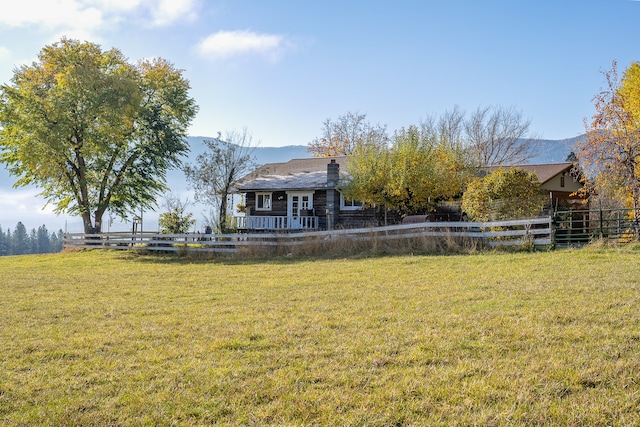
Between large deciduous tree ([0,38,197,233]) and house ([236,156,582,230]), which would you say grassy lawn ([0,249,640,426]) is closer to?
house ([236,156,582,230])

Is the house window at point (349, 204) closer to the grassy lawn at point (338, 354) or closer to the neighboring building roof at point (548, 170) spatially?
the neighboring building roof at point (548, 170)

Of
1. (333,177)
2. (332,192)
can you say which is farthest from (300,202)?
(333,177)

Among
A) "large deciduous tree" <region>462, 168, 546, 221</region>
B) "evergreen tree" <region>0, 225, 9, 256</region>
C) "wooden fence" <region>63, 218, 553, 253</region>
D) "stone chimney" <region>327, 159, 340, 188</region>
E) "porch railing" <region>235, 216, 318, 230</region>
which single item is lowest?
"evergreen tree" <region>0, 225, 9, 256</region>

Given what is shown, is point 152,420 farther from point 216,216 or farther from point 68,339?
point 216,216

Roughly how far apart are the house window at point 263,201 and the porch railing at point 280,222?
1985mm

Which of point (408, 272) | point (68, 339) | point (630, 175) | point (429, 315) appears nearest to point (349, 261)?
point (408, 272)

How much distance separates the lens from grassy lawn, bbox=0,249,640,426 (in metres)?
4.86

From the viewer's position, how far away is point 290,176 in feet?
116

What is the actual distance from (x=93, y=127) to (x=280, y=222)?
40.4 ft

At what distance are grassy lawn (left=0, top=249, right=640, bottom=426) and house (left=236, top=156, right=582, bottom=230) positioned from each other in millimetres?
18076

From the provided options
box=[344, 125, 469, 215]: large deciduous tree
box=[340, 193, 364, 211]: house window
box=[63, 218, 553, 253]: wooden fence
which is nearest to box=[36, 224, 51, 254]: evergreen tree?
box=[63, 218, 553, 253]: wooden fence

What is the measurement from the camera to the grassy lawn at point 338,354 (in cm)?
486

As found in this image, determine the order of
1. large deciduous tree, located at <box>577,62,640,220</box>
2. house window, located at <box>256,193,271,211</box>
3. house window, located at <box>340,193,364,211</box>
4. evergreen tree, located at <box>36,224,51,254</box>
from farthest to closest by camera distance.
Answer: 1. evergreen tree, located at <box>36,224,51,254</box>
2. house window, located at <box>256,193,271,211</box>
3. house window, located at <box>340,193,364,211</box>
4. large deciduous tree, located at <box>577,62,640,220</box>

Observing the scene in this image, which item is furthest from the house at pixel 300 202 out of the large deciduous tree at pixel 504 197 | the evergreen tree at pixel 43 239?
the evergreen tree at pixel 43 239
